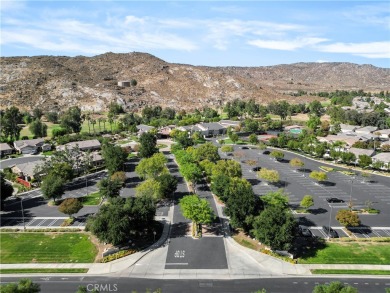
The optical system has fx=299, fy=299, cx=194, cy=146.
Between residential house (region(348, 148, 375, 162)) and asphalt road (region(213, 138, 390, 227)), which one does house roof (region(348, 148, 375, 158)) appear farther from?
asphalt road (region(213, 138, 390, 227))

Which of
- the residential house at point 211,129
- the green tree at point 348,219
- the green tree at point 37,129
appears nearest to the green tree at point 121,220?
the green tree at point 348,219

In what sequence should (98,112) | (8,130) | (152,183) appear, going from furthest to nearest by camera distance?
(98,112) < (8,130) < (152,183)

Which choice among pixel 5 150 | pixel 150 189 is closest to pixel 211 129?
pixel 5 150

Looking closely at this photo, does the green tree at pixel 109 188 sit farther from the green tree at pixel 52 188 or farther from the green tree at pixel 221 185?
the green tree at pixel 221 185

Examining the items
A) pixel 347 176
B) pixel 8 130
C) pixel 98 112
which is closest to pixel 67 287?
pixel 347 176

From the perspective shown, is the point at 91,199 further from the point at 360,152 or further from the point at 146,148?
the point at 360,152

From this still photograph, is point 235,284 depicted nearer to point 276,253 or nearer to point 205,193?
point 276,253
